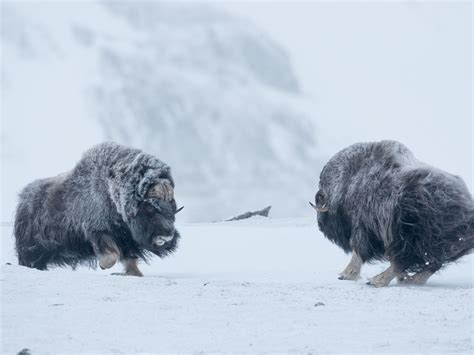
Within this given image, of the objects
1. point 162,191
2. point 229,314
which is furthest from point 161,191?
point 229,314

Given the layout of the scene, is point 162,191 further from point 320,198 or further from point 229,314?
point 229,314

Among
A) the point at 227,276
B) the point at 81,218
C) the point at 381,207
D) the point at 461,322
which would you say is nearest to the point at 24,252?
the point at 81,218

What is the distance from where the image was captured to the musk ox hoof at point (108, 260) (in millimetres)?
5457

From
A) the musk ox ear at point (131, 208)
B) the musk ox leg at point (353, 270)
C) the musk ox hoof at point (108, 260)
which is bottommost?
the musk ox hoof at point (108, 260)

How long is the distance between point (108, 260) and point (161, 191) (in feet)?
1.86

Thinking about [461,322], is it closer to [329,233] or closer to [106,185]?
[329,233]

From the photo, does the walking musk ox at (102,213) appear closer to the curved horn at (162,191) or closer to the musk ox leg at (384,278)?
the curved horn at (162,191)

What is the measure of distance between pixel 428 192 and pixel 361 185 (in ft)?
1.69

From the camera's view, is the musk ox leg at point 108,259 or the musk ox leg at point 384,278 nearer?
the musk ox leg at point 384,278

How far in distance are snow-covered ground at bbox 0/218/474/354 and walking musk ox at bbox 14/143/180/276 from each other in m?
0.43

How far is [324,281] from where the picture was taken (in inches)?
199

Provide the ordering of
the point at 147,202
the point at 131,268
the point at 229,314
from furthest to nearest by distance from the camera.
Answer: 1. the point at 131,268
2. the point at 147,202
3. the point at 229,314

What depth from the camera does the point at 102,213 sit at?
557cm

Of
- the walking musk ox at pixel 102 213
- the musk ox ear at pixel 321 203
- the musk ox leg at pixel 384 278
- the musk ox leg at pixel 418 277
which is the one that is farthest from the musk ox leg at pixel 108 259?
the musk ox leg at pixel 418 277
